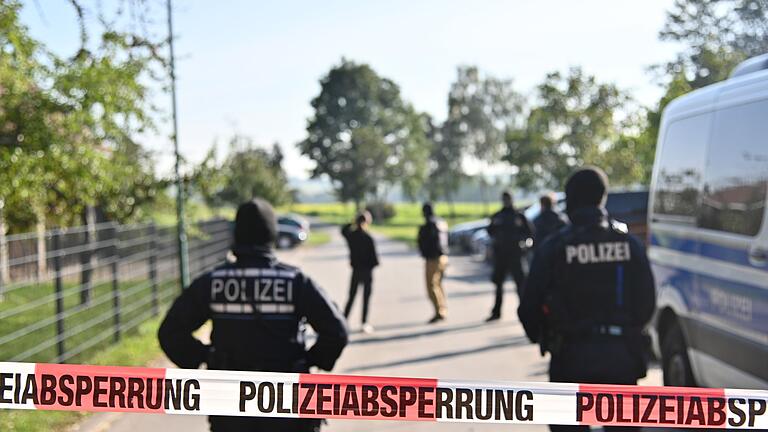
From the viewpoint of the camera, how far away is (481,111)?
70.9 meters

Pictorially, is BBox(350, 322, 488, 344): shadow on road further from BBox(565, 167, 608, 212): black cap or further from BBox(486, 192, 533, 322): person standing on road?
BBox(565, 167, 608, 212): black cap

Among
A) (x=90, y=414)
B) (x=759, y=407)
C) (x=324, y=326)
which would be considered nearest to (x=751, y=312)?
(x=759, y=407)

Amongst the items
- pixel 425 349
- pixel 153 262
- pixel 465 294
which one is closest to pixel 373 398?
pixel 425 349

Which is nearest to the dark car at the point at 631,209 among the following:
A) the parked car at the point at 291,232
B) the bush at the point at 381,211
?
the parked car at the point at 291,232

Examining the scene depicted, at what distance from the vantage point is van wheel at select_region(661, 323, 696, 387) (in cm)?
587

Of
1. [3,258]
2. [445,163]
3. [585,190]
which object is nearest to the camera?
[585,190]

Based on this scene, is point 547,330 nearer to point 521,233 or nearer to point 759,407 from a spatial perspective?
point 759,407

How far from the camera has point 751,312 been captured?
473cm

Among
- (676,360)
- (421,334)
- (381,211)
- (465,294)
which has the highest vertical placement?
(676,360)

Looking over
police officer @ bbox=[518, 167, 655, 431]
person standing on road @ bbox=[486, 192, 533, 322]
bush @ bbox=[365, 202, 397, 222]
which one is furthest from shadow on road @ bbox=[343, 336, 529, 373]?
bush @ bbox=[365, 202, 397, 222]

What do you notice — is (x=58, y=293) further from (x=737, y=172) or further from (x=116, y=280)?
(x=737, y=172)

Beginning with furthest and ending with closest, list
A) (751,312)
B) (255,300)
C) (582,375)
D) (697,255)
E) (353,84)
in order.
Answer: (353,84), (697,255), (751,312), (582,375), (255,300)

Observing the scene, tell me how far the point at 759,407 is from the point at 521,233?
8.80m

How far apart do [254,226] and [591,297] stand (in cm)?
166
